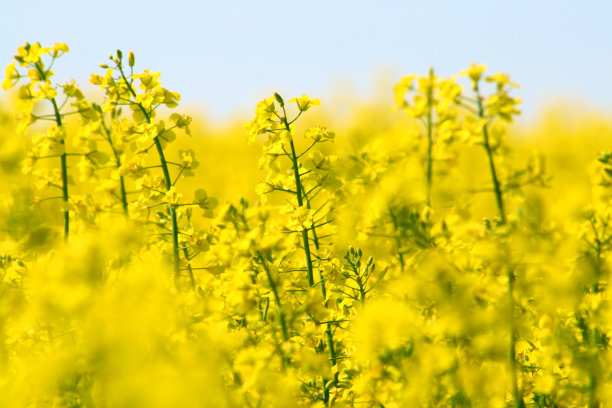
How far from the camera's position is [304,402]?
7.65 feet

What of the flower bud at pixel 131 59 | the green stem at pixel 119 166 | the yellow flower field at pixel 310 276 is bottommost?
the yellow flower field at pixel 310 276

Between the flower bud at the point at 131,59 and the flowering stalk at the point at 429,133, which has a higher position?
the flower bud at the point at 131,59

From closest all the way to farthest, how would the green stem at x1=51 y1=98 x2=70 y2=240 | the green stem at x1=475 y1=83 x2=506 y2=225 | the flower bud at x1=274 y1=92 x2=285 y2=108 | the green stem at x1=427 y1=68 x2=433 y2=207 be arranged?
1. the green stem at x1=475 y1=83 x2=506 y2=225
2. the green stem at x1=427 y1=68 x2=433 y2=207
3. the flower bud at x1=274 y1=92 x2=285 y2=108
4. the green stem at x1=51 y1=98 x2=70 y2=240

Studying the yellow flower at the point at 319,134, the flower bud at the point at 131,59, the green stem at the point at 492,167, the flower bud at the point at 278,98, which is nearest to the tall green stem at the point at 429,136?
the green stem at the point at 492,167

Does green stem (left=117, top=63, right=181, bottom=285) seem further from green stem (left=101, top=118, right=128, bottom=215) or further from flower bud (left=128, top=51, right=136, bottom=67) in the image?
green stem (left=101, top=118, right=128, bottom=215)

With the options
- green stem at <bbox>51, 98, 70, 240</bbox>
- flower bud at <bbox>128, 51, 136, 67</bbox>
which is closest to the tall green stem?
flower bud at <bbox>128, 51, 136, 67</bbox>

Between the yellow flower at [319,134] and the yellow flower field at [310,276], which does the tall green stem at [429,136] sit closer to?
the yellow flower field at [310,276]

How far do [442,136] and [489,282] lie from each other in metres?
0.49

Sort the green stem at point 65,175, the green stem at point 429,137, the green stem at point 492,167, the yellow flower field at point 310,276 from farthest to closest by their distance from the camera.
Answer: the green stem at point 65,175 → the green stem at point 429,137 → the green stem at point 492,167 → the yellow flower field at point 310,276

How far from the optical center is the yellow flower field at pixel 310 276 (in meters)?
1.78

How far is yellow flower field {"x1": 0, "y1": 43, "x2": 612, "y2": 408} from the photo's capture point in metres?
1.78

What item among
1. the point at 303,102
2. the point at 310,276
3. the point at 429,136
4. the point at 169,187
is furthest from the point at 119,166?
the point at 429,136

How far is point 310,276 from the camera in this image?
2443 mm

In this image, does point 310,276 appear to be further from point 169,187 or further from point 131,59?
point 131,59
